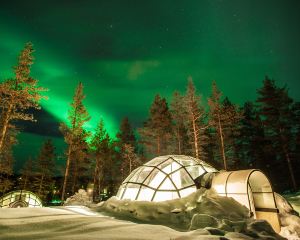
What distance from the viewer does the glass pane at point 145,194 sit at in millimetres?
8953

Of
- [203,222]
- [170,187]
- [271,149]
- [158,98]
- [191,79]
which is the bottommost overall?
[203,222]

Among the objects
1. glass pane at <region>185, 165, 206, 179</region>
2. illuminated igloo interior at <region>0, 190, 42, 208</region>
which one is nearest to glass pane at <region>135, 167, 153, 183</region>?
glass pane at <region>185, 165, 206, 179</region>

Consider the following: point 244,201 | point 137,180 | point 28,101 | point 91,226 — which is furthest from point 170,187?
point 28,101

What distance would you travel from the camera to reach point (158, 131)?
28.8m

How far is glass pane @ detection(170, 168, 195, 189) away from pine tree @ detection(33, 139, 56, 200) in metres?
31.2

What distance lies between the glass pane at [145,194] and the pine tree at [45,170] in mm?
30217

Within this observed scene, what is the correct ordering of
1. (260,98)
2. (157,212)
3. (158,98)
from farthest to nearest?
(158,98) < (260,98) < (157,212)

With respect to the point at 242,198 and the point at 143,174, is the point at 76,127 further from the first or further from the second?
the point at 242,198

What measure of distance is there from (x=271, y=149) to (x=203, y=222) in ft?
A: 77.9

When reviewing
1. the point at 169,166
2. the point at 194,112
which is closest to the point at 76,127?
the point at 194,112

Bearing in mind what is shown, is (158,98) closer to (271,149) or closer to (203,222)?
(271,149)

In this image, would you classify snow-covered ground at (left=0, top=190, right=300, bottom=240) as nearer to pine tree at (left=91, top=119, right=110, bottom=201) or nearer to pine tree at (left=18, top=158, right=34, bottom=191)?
pine tree at (left=91, top=119, right=110, bottom=201)

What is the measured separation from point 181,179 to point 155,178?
4.23ft

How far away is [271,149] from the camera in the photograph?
2445cm
